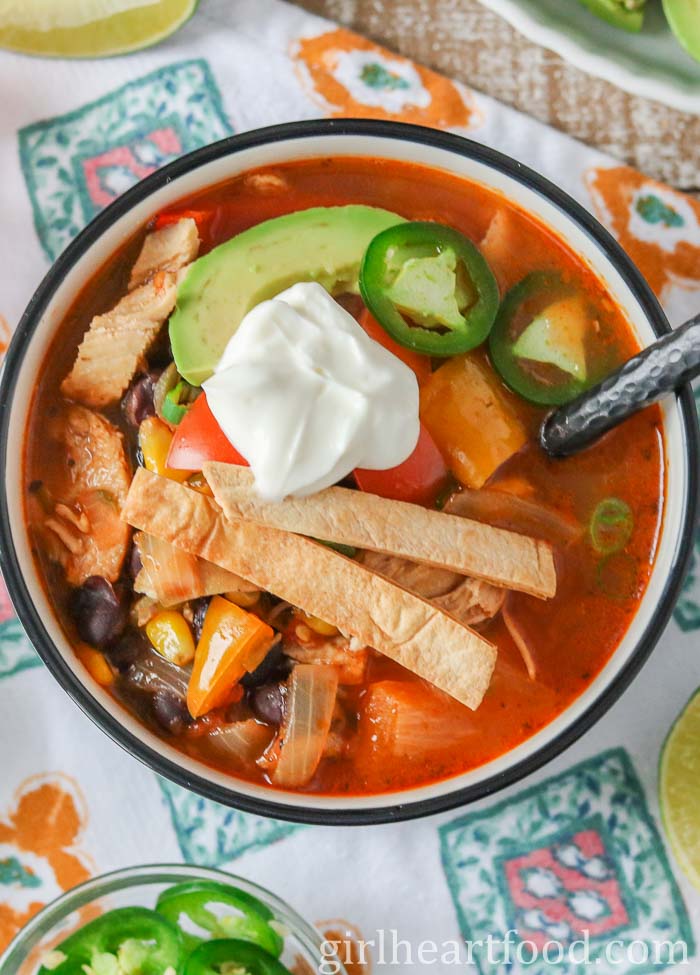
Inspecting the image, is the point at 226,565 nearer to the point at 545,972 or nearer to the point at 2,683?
the point at 2,683

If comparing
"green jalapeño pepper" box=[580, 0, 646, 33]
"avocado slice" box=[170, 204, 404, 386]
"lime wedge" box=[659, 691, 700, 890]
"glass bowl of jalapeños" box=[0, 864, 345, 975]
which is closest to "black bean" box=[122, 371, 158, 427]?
"avocado slice" box=[170, 204, 404, 386]

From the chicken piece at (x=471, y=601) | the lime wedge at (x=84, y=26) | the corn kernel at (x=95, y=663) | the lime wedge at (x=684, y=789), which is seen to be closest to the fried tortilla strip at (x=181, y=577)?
the corn kernel at (x=95, y=663)

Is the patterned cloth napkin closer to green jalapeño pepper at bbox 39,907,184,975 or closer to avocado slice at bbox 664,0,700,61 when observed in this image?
green jalapeño pepper at bbox 39,907,184,975

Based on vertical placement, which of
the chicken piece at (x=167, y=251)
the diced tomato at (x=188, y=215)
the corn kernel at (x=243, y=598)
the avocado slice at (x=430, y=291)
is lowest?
the corn kernel at (x=243, y=598)

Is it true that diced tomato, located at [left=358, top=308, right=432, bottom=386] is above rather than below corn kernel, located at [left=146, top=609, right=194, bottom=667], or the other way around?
above

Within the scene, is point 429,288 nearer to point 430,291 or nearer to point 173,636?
point 430,291

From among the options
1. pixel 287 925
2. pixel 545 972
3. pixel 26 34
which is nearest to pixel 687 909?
pixel 545 972

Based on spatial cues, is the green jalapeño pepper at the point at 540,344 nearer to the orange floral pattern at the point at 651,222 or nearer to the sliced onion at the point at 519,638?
the orange floral pattern at the point at 651,222
